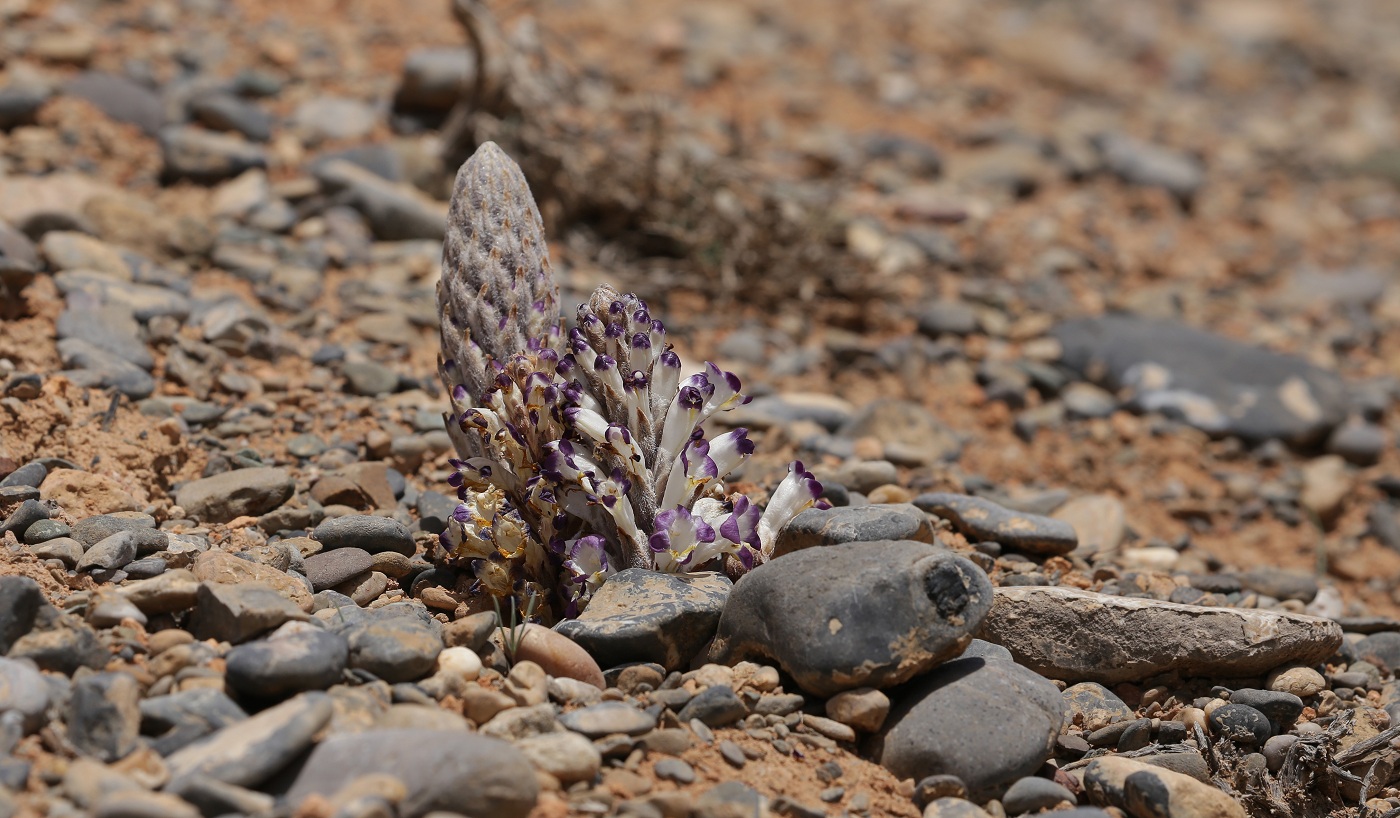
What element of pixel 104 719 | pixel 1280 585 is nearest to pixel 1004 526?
pixel 1280 585

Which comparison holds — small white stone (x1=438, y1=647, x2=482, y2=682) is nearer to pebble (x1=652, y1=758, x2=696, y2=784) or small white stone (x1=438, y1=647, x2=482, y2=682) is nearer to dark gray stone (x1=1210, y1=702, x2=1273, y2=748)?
pebble (x1=652, y1=758, x2=696, y2=784)

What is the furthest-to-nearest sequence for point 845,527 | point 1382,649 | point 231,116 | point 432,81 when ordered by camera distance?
point 432,81 → point 231,116 → point 1382,649 → point 845,527

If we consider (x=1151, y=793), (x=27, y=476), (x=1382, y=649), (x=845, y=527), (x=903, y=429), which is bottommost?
(x=903, y=429)

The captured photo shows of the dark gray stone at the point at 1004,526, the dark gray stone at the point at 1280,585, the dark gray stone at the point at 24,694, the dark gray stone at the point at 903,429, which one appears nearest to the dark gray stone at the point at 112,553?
the dark gray stone at the point at 24,694

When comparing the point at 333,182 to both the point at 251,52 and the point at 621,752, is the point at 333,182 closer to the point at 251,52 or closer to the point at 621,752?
the point at 251,52

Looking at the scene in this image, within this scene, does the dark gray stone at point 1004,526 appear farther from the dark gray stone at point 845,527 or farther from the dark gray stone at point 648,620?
the dark gray stone at point 648,620

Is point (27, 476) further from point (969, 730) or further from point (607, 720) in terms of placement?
point (969, 730)
